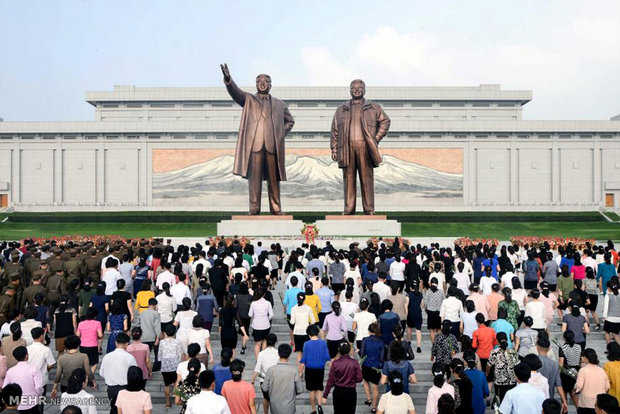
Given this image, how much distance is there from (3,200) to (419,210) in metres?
33.5

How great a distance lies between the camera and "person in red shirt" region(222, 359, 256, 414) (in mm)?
5551

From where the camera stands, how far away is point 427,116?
161 feet

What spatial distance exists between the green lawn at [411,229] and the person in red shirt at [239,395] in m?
27.1

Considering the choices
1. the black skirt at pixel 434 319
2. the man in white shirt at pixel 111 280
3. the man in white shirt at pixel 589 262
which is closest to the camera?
the black skirt at pixel 434 319

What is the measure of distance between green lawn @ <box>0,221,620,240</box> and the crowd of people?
2185 cm

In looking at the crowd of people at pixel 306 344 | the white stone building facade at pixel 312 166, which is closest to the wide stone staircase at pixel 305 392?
the crowd of people at pixel 306 344

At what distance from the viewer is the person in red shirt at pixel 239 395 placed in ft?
18.2

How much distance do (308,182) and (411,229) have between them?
36.1 feet

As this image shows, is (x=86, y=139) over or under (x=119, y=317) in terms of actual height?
over

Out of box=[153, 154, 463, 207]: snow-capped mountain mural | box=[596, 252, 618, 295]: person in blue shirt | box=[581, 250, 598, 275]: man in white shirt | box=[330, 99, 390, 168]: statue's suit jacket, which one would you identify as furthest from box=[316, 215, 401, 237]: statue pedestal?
box=[153, 154, 463, 207]: snow-capped mountain mural

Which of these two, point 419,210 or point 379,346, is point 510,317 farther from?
point 419,210

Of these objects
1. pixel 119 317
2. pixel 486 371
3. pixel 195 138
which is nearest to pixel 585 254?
pixel 486 371

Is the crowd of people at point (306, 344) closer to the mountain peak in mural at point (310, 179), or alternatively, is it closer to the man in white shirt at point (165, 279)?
the man in white shirt at point (165, 279)

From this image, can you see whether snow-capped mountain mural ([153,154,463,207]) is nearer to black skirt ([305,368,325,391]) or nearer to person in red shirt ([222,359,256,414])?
black skirt ([305,368,325,391])
